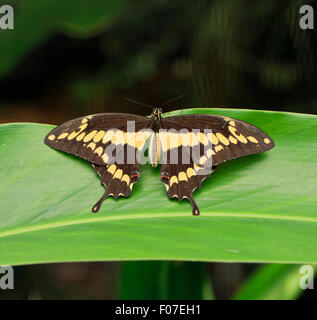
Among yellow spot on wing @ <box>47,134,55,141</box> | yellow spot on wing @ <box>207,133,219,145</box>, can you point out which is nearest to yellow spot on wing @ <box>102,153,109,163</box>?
yellow spot on wing @ <box>47,134,55,141</box>

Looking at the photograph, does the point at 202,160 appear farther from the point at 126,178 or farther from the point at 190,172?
the point at 126,178

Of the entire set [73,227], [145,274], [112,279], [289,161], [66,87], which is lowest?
[112,279]

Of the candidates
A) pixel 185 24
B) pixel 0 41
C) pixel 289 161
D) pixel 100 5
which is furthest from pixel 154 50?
pixel 289 161

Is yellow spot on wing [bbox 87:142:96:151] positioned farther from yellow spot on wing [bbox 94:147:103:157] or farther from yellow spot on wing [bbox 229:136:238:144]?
yellow spot on wing [bbox 229:136:238:144]

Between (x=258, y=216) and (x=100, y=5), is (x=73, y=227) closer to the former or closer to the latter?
(x=258, y=216)

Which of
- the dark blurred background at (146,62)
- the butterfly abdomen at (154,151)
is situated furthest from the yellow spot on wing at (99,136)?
the dark blurred background at (146,62)

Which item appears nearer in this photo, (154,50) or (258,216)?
(258,216)
